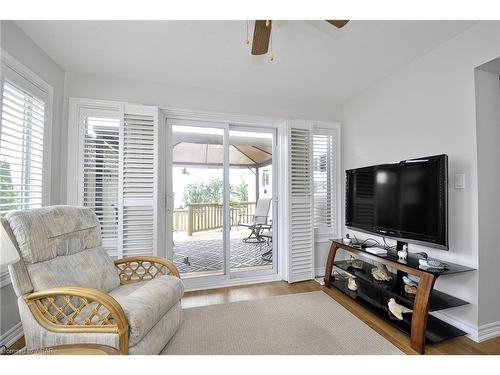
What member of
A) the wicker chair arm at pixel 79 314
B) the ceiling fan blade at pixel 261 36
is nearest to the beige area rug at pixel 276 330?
the wicker chair arm at pixel 79 314

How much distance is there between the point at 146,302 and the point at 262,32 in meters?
1.89

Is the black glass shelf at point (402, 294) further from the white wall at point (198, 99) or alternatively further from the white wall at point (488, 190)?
the white wall at point (198, 99)

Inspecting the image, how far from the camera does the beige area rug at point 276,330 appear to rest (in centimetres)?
182

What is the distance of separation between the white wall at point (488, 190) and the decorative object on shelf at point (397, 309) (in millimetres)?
512

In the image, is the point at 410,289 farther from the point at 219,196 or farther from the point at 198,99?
the point at 198,99

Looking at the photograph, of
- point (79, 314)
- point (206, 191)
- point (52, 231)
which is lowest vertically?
point (79, 314)

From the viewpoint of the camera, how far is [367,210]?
268 cm

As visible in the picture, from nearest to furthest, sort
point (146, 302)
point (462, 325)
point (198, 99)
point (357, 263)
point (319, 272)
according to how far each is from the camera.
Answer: point (146, 302) < point (462, 325) < point (357, 263) < point (198, 99) < point (319, 272)

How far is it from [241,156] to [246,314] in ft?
6.45

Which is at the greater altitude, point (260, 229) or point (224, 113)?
point (224, 113)

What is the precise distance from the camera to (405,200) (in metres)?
2.21

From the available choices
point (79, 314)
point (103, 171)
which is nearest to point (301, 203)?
point (103, 171)
